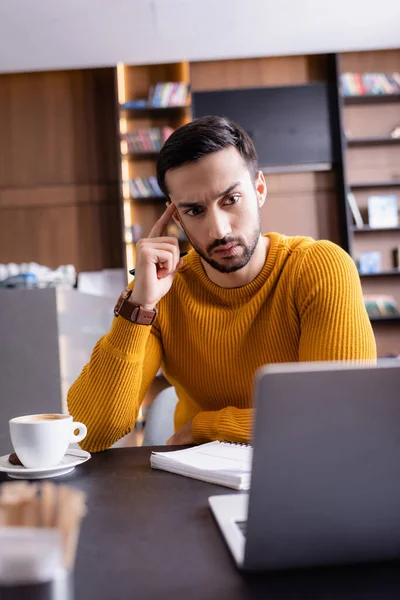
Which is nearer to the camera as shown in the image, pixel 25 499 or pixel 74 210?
pixel 25 499

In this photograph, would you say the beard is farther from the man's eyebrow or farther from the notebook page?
the notebook page

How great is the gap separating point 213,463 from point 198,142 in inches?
28.0

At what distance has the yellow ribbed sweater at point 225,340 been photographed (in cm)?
109

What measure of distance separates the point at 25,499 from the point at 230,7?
3853mm

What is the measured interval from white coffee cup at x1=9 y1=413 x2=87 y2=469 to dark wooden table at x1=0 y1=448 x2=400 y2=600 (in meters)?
0.13

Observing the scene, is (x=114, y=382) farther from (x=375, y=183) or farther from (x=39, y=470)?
(x=375, y=183)

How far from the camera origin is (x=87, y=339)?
7.82 feet

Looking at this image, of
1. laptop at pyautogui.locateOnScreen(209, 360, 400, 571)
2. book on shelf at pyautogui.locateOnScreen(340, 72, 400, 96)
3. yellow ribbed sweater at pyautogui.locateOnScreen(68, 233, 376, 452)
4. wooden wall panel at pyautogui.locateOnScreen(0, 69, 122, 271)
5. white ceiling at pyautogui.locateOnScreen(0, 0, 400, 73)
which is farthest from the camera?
wooden wall panel at pyautogui.locateOnScreen(0, 69, 122, 271)

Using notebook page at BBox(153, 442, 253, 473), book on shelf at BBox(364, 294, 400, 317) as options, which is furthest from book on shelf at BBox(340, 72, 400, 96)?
notebook page at BBox(153, 442, 253, 473)

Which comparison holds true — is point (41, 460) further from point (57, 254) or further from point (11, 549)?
point (57, 254)

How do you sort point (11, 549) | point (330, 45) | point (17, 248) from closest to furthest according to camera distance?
1. point (11, 549)
2. point (330, 45)
3. point (17, 248)

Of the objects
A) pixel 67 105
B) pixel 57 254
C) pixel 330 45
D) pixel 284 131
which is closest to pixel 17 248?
pixel 57 254

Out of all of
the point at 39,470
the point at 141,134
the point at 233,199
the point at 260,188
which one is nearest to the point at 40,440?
the point at 39,470

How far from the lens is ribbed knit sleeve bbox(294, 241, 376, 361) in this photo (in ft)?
3.50
